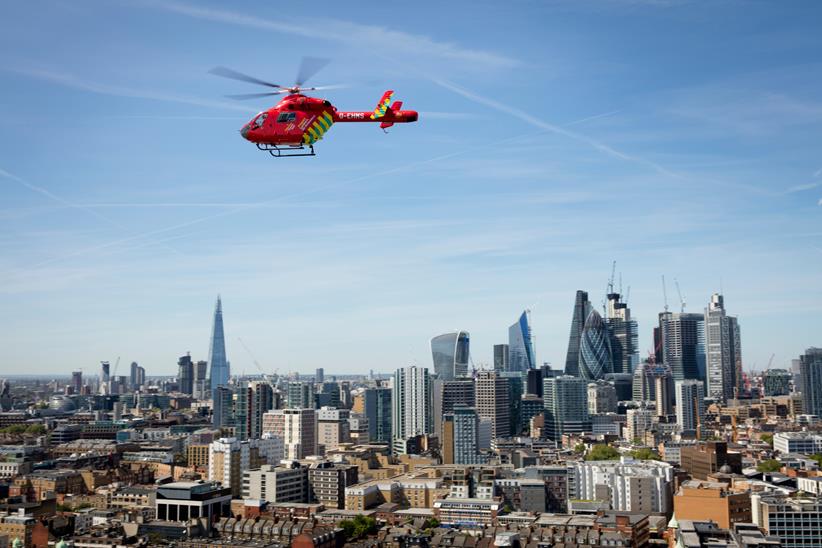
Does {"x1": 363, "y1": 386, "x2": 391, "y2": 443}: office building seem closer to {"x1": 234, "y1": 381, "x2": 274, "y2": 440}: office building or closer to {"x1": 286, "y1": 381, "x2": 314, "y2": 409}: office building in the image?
{"x1": 286, "y1": 381, "x2": 314, "y2": 409}: office building

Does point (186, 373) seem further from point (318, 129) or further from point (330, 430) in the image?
point (318, 129)

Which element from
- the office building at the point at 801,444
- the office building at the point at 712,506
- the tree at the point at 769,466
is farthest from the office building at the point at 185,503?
the office building at the point at 801,444

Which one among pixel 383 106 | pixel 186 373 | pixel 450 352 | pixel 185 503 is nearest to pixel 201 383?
pixel 186 373

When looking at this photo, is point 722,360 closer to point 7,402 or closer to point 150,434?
point 150,434

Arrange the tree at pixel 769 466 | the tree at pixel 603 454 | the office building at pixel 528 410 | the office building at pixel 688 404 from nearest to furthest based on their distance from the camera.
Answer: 1. the tree at pixel 769 466
2. the tree at pixel 603 454
3. the office building at pixel 528 410
4. the office building at pixel 688 404

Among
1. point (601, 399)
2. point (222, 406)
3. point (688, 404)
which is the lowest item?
point (688, 404)

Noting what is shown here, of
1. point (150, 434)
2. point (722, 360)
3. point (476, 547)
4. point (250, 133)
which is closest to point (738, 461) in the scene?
point (476, 547)

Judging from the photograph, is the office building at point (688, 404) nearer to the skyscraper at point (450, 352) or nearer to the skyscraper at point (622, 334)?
the skyscraper at point (450, 352)

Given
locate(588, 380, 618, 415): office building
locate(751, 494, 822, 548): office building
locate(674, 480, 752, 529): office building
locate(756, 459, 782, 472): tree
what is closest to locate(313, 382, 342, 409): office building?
locate(588, 380, 618, 415): office building
